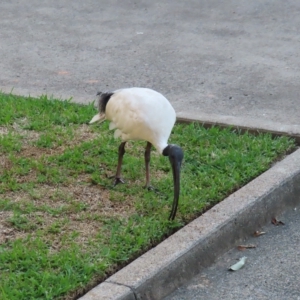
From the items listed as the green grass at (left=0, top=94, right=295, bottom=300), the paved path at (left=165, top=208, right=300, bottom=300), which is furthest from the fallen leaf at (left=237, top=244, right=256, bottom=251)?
the green grass at (left=0, top=94, right=295, bottom=300)

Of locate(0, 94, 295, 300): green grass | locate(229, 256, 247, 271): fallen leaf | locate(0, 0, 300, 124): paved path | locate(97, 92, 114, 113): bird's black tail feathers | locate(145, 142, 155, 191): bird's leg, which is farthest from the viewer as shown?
locate(0, 0, 300, 124): paved path

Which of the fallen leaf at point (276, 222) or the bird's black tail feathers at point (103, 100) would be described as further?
the bird's black tail feathers at point (103, 100)

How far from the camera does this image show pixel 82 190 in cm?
470

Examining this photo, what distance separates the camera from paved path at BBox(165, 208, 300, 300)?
3785mm

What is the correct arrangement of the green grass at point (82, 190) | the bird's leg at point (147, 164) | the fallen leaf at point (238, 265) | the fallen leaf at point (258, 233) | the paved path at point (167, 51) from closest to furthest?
the green grass at point (82, 190) < the fallen leaf at point (238, 265) < the fallen leaf at point (258, 233) < the bird's leg at point (147, 164) < the paved path at point (167, 51)

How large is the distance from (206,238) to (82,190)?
3.32 feet

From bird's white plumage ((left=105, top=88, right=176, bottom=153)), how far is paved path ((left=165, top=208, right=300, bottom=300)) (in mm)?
776

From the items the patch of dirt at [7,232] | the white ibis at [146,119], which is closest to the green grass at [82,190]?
the patch of dirt at [7,232]

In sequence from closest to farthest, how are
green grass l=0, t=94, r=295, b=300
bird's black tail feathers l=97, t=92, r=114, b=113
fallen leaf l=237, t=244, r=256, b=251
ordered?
1. green grass l=0, t=94, r=295, b=300
2. fallen leaf l=237, t=244, r=256, b=251
3. bird's black tail feathers l=97, t=92, r=114, b=113

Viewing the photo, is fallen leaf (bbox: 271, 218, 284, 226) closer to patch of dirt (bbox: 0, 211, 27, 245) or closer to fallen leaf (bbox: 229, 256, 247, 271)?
fallen leaf (bbox: 229, 256, 247, 271)

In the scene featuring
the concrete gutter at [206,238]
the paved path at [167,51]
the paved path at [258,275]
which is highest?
the paved path at [167,51]

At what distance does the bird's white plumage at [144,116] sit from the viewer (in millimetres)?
4355

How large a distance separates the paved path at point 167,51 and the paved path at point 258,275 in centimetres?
183

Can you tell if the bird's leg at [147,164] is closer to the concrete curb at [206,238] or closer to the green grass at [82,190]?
the green grass at [82,190]
